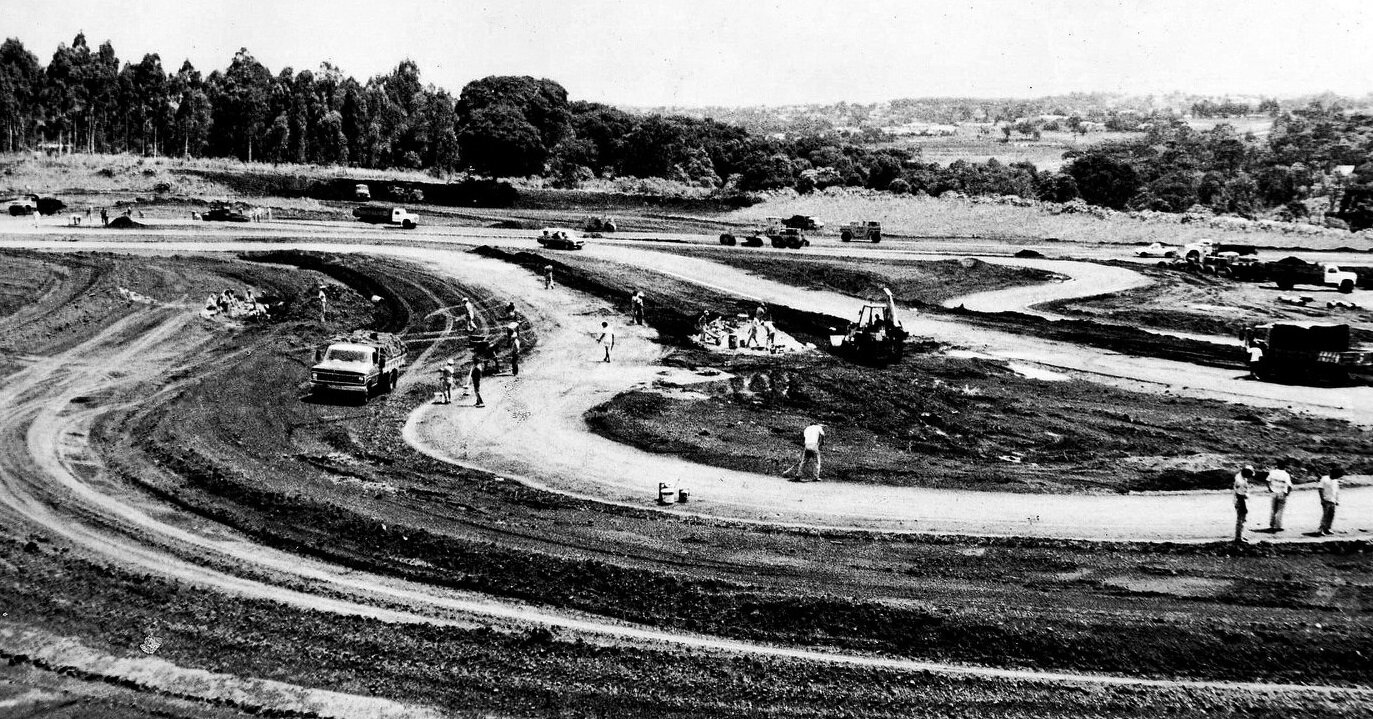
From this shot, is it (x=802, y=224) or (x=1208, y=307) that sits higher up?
(x=802, y=224)

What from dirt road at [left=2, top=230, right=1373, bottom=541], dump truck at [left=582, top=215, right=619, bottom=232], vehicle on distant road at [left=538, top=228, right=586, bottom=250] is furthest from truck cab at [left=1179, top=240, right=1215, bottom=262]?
dump truck at [left=582, top=215, right=619, bottom=232]

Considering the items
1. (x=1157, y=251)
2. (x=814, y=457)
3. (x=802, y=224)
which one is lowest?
(x=814, y=457)

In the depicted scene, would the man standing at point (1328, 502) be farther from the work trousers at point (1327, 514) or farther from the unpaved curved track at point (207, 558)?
the unpaved curved track at point (207, 558)

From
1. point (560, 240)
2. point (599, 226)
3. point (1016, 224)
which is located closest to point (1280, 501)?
point (560, 240)

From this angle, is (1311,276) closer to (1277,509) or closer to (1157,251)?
(1157,251)

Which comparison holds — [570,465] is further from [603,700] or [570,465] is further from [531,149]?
[531,149]

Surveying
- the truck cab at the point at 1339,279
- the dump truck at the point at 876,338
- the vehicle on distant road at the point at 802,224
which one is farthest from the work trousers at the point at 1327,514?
the vehicle on distant road at the point at 802,224
